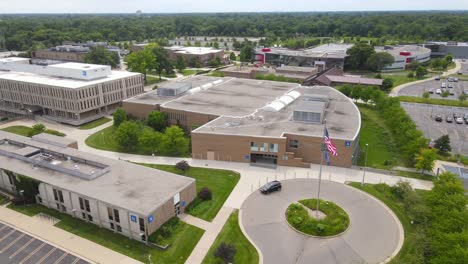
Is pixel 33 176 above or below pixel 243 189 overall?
above

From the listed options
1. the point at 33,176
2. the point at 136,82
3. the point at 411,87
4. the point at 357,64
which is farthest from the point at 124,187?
the point at 357,64

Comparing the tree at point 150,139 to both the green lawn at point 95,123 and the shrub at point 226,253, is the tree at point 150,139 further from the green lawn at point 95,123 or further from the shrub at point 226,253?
the shrub at point 226,253

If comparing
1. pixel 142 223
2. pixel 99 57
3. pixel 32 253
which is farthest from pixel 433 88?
pixel 99 57

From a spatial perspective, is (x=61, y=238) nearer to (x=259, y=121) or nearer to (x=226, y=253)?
(x=226, y=253)

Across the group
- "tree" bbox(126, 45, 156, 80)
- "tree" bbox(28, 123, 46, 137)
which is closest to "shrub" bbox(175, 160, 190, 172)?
"tree" bbox(28, 123, 46, 137)

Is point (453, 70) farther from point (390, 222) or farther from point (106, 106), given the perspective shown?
point (106, 106)

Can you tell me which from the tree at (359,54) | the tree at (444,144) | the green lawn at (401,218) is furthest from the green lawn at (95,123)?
the tree at (359,54)
